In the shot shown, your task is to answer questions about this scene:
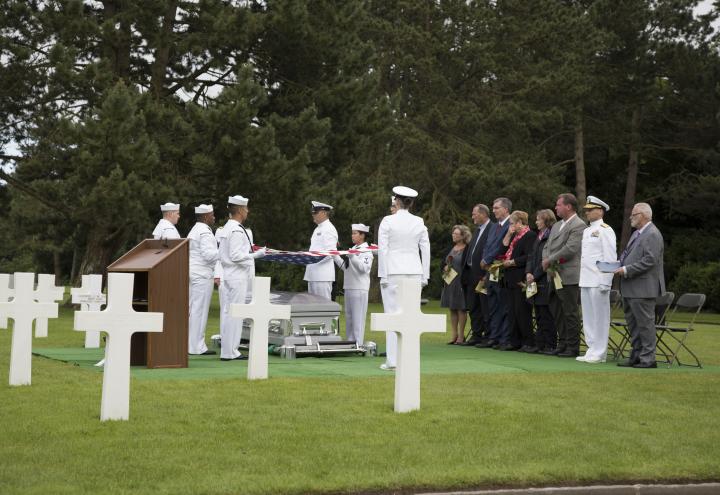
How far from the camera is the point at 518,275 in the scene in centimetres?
1573

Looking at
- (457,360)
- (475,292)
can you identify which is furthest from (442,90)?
(457,360)

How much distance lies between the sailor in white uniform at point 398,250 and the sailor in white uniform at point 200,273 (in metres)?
3.19

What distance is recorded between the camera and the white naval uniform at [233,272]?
13.4m

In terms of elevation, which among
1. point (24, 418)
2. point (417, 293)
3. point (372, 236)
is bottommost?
point (24, 418)

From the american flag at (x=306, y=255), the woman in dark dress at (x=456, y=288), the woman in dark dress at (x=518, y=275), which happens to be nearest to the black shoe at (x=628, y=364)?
the woman in dark dress at (x=518, y=275)

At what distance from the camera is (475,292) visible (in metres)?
16.8

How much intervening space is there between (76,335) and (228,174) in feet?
29.2

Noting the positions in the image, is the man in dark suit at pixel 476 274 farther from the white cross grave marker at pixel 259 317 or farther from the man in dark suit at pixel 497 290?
the white cross grave marker at pixel 259 317

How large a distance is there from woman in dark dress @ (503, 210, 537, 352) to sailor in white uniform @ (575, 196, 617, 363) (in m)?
1.84

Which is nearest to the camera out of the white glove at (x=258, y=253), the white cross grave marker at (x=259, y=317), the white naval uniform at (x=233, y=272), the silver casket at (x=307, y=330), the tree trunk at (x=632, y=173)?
the white cross grave marker at (x=259, y=317)

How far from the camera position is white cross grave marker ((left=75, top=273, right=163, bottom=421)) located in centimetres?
779

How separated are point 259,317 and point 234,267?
3216 millimetres

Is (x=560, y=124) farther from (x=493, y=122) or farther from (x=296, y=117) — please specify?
(x=296, y=117)

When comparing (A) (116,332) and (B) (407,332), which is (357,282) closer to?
(B) (407,332)
